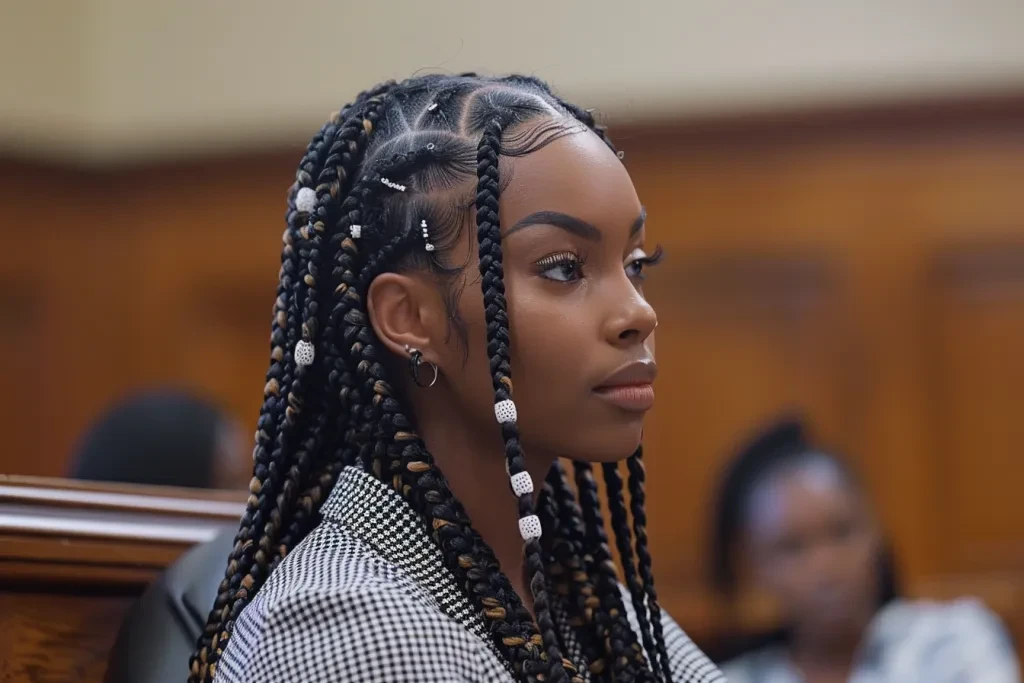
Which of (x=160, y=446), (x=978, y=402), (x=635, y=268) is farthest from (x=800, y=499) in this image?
(x=635, y=268)

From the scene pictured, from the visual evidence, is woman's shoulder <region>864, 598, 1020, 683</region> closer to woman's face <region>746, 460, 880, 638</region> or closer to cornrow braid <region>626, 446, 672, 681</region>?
woman's face <region>746, 460, 880, 638</region>

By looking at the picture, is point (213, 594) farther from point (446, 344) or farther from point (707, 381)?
point (707, 381)

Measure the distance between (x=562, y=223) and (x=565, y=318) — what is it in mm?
72

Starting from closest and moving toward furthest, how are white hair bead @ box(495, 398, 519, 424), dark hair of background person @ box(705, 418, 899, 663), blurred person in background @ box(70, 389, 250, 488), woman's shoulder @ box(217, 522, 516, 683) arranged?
woman's shoulder @ box(217, 522, 516, 683), white hair bead @ box(495, 398, 519, 424), blurred person in background @ box(70, 389, 250, 488), dark hair of background person @ box(705, 418, 899, 663)

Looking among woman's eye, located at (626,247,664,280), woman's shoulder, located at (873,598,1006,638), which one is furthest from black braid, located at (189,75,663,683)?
woman's shoulder, located at (873,598,1006,638)

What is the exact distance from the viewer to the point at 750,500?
2260mm

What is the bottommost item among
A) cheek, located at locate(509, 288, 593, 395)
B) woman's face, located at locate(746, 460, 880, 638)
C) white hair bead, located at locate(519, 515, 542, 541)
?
woman's face, located at locate(746, 460, 880, 638)

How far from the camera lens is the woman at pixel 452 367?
99cm

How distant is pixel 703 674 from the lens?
1138 millimetres

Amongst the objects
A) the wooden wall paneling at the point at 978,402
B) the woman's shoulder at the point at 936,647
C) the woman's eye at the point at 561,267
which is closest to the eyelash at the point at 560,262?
the woman's eye at the point at 561,267

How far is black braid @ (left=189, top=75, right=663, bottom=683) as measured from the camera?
1.00 metres

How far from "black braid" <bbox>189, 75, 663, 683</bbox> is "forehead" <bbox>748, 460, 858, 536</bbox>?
3.74 feet

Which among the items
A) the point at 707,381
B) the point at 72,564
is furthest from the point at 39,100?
the point at 72,564

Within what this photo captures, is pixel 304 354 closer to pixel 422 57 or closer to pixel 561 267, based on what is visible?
pixel 561 267
